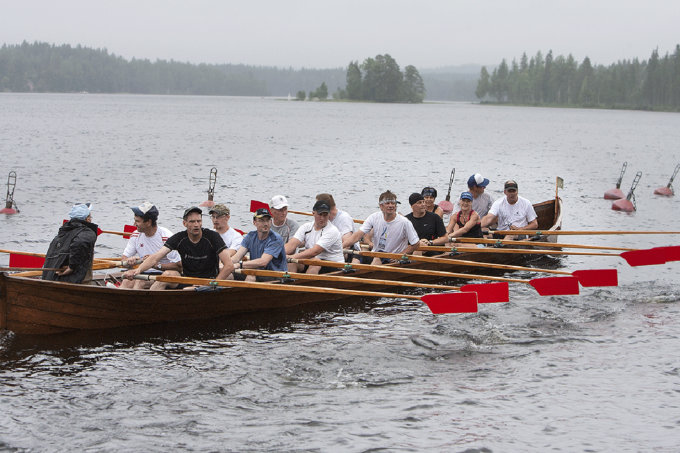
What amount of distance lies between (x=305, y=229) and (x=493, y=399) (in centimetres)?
541

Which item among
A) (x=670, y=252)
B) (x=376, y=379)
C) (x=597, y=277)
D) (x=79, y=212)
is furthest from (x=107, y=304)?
(x=670, y=252)

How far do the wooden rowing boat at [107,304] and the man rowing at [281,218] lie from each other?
4.20ft

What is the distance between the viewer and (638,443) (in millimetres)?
8852

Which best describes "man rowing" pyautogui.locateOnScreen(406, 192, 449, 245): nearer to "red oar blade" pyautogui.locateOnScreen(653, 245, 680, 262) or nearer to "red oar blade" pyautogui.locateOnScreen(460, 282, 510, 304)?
"red oar blade" pyautogui.locateOnScreen(460, 282, 510, 304)

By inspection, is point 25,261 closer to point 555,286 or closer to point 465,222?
point 465,222

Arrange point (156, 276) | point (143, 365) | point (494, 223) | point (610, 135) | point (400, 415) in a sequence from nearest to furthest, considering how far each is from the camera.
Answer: point (400, 415) < point (143, 365) < point (156, 276) < point (494, 223) < point (610, 135)

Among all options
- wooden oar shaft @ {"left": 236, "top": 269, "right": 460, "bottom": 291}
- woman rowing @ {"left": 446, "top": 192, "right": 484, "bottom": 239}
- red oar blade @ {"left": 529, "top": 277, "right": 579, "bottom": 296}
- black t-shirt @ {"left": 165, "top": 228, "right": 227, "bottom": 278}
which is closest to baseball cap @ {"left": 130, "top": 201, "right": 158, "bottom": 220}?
black t-shirt @ {"left": 165, "top": 228, "right": 227, "bottom": 278}

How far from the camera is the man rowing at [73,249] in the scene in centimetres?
1136

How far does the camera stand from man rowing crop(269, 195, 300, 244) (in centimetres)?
1353

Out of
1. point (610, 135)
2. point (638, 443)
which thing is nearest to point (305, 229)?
point (638, 443)

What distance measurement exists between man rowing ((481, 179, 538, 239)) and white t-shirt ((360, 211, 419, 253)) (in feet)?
12.5

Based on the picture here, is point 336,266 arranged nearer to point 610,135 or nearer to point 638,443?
point 638,443

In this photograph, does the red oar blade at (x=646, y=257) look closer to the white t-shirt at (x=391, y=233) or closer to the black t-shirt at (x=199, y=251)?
the white t-shirt at (x=391, y=233)

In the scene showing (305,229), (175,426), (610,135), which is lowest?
(175,426)
